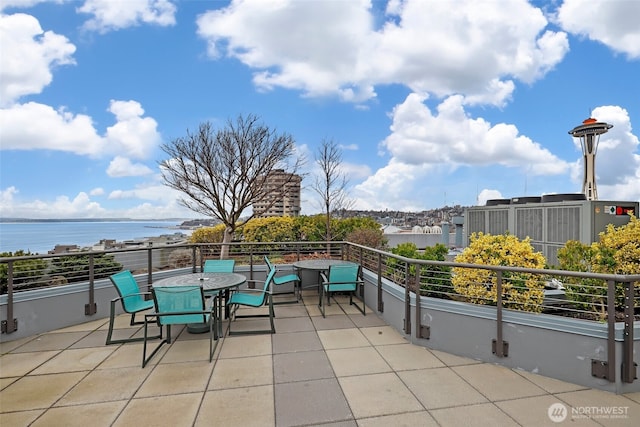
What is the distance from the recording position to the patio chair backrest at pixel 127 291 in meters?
4.10

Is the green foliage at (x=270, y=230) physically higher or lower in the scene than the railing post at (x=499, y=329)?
higher

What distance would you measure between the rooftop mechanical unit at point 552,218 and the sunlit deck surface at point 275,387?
4.01 meters

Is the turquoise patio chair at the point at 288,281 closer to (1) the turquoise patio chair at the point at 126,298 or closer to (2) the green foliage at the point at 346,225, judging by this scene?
(1) the turquoise patio chair at the point at 126,298

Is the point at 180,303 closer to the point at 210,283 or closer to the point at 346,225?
the point at 210,283

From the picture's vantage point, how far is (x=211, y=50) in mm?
8594

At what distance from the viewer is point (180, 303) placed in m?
3.60

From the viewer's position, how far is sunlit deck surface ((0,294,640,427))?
95.6 inches

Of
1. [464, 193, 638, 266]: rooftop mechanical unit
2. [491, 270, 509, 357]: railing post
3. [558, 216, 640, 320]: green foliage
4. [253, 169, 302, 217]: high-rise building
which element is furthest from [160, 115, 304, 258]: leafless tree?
[558, 216, 640, 320]: green foliage

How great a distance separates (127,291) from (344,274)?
10.2 feet

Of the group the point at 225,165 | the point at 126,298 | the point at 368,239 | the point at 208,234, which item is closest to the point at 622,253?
the point at 126,298

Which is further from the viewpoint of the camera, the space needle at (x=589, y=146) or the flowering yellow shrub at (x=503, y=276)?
the space needle at (x=589, y=146)

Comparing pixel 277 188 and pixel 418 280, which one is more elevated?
pixel 277 188

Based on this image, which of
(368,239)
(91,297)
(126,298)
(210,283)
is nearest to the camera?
(126,298)

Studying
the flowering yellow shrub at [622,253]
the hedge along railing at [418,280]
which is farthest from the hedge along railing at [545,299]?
the flowering yellow shrub at [622,253]
